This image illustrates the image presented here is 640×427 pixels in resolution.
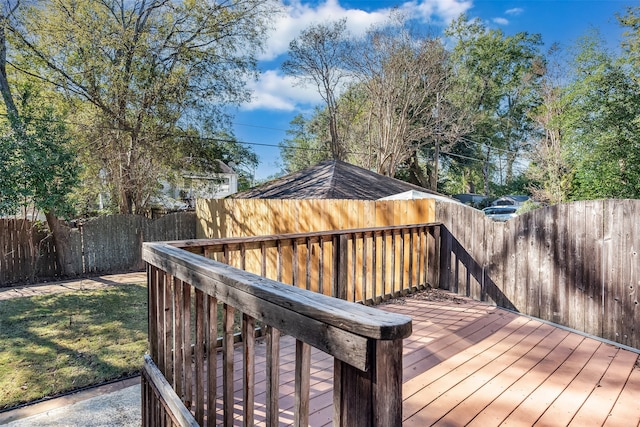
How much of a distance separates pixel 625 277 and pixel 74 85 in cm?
1123

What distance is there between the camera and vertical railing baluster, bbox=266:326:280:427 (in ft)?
3.49

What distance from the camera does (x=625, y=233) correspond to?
112 inches

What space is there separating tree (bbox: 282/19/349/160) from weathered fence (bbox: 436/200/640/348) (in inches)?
498

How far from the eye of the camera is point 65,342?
4.34 m

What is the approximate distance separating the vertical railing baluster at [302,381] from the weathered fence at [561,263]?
121 inches

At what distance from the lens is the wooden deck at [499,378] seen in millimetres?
1900

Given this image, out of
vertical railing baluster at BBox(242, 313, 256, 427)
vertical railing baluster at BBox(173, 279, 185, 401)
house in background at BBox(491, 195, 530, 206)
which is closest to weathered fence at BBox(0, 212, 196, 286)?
vertical railing baluster at BBox(173, 279, 185, 401)

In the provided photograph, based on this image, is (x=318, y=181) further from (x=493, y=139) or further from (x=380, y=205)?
(x=493, y=139)

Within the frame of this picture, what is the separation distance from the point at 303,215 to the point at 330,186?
191 cm

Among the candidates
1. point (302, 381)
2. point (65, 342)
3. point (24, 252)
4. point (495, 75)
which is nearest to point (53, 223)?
point (24, 252)

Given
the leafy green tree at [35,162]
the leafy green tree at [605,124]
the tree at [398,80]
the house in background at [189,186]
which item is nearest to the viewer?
the leafy green tree at [35,162]

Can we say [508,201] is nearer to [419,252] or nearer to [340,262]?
[419,252]

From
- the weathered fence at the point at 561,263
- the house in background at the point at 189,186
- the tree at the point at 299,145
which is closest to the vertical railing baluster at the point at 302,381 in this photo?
the weathered fence at the point at 561,263

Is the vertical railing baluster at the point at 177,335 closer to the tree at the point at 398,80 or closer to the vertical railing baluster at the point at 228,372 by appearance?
the vertical railing baluster at the point at 228,372
